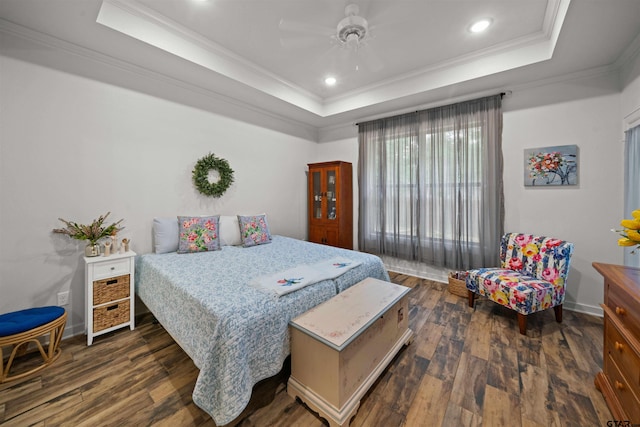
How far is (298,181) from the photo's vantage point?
454cm

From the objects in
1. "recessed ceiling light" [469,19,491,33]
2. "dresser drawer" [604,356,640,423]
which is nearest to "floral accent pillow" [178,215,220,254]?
"dresser drawer" [604,356,640,423]

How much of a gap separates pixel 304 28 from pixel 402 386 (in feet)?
9.93

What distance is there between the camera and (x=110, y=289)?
2.23 meters

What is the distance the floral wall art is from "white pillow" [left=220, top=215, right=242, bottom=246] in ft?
11.9

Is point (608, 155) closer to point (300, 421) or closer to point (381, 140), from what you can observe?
point (381, 140)

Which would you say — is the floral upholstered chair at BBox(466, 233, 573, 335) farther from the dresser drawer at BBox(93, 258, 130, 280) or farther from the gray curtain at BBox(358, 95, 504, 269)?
the dresser drawer at BBox(93, 258, 130, 280)

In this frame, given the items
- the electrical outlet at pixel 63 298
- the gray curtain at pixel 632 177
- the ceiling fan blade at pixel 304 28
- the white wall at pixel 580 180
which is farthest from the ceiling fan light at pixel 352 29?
the electrical outlet at pixel 63 298

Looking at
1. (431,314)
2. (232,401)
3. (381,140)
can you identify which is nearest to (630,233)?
(431,314)

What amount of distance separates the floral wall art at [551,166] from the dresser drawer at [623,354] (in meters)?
1.79

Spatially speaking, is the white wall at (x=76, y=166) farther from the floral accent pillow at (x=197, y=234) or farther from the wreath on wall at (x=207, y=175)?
the floral accent pillow at (x=197, y=234)

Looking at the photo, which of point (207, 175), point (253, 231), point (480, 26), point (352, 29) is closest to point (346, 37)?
point (352, 29)

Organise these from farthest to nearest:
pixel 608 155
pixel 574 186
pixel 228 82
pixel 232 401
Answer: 1. pixel 228 82
2. pixel 574 186
3. pixel 608 155
4. pixel 232 401

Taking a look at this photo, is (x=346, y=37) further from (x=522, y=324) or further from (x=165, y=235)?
(x=522, y=324)

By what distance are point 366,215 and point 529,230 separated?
215 centimetres
